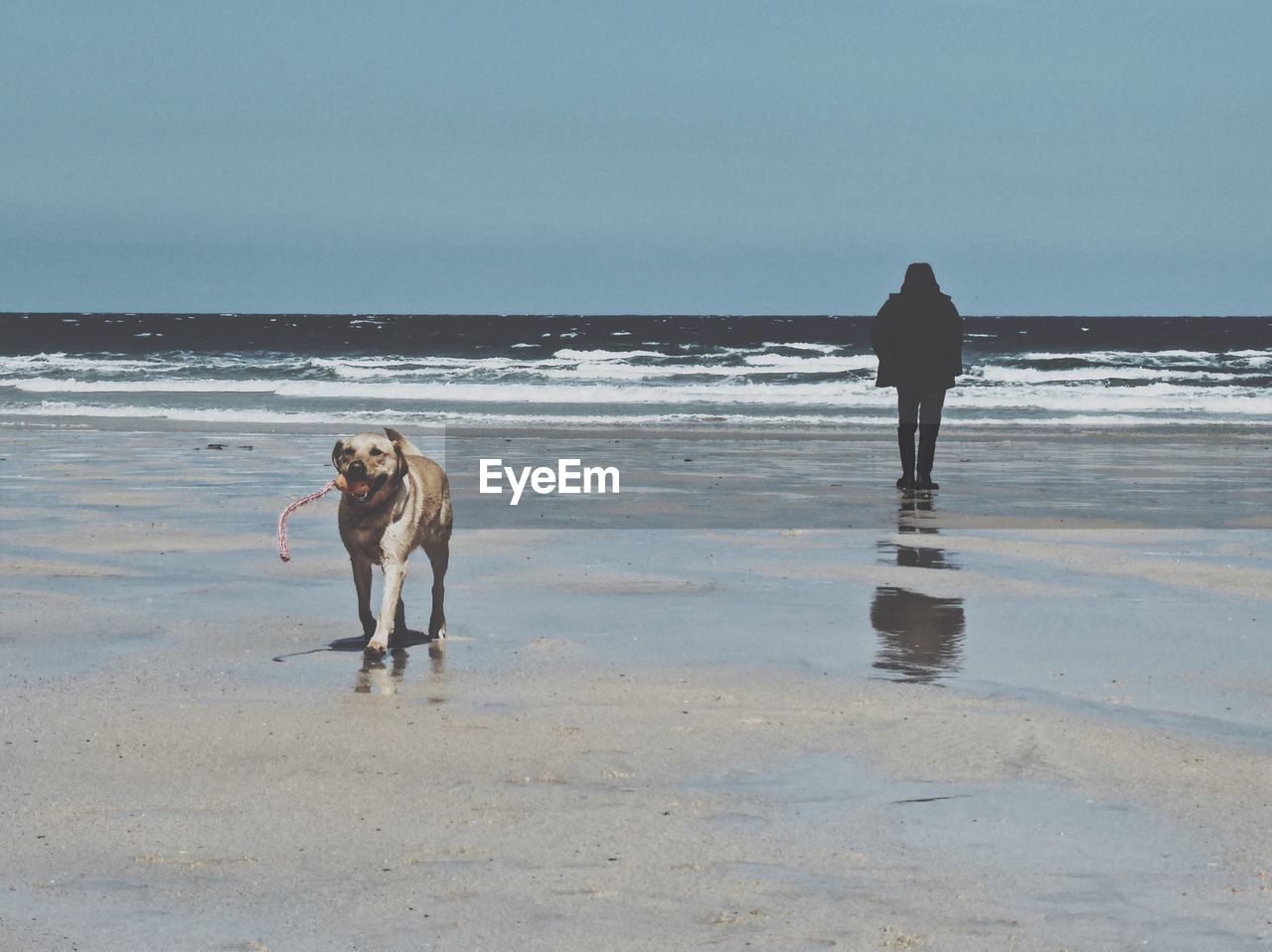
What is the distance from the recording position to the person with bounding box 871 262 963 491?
14.0m

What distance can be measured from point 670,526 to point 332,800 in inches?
280

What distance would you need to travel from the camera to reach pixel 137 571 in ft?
29.6

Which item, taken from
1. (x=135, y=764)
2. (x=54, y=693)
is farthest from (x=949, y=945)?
(x=54, y=693)

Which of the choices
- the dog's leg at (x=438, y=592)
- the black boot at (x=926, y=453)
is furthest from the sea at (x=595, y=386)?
the dog's leg at (x=438, y=592)

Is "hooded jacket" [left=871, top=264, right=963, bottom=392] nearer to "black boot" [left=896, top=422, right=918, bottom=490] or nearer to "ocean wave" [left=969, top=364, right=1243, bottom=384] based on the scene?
"black boot" [left=896, top=422, right=918, bottom=490]

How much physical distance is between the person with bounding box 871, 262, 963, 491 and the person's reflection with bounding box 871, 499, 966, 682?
451 cm

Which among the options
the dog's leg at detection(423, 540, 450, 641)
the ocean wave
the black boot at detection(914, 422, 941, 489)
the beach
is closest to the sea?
the ocean wave

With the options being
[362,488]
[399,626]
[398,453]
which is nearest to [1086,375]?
[399,626]

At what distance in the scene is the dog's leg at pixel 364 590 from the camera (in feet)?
22.0

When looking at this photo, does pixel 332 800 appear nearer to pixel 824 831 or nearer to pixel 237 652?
pixel 824 831

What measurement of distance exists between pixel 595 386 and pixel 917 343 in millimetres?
28345

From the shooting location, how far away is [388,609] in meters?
6.49

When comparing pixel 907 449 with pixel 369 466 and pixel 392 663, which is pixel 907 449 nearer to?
pixel 392 663

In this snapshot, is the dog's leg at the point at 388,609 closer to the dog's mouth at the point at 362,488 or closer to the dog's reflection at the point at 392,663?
the dog's reflection at the point at 392,663
